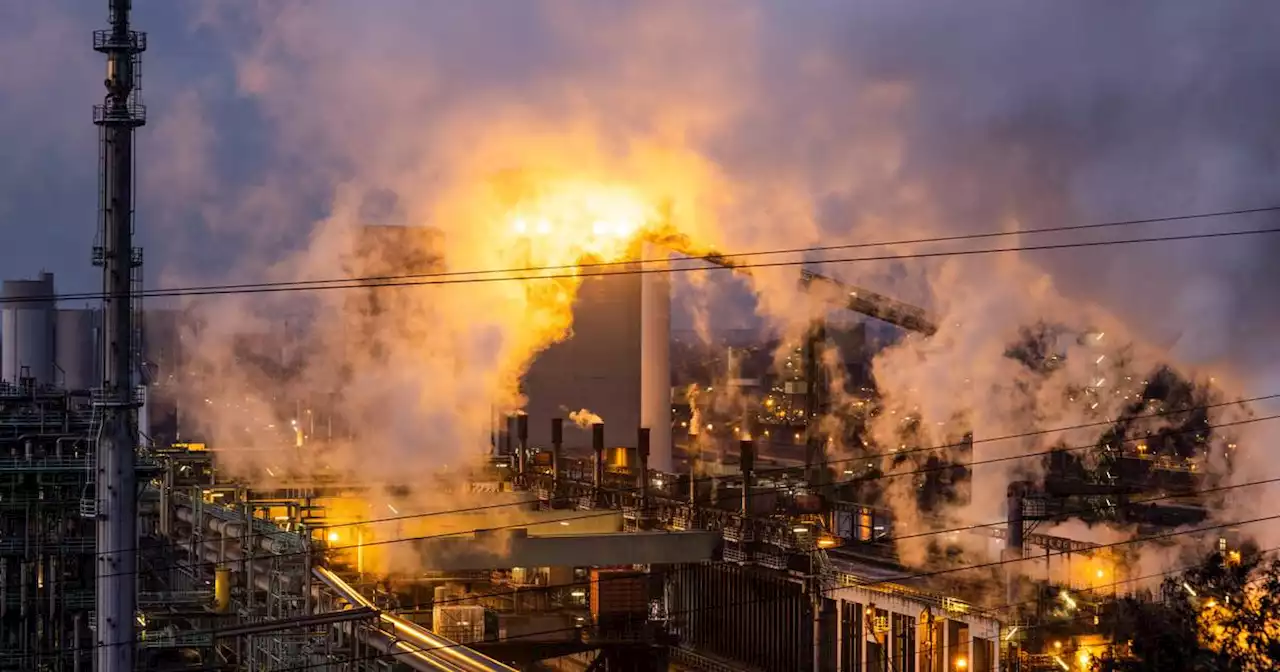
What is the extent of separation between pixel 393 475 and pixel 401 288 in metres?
4.25

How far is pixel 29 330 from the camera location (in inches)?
2101

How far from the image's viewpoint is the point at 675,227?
109 ft

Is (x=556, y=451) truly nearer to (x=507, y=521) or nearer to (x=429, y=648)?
(x=507, y=521)

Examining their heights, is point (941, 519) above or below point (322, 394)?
below

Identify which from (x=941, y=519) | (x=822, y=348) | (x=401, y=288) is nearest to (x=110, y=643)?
(x=401, y=288)

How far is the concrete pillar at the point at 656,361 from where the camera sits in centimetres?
4438

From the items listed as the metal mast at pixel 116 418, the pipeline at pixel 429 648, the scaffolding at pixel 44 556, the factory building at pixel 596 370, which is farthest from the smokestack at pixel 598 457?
the metal mast at pixel 116 418

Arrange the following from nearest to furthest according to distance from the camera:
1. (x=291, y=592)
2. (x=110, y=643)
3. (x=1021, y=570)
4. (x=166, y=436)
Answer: (x=110, y=643)
(x=291, y=592)
(x=1021, y=570)
(x=166, y=436)

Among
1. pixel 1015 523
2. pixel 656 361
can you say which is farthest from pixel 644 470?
pixel 656 361

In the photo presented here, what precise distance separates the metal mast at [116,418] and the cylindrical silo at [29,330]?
39.4 metres

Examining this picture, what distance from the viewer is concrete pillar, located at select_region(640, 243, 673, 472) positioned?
4438 centimetres

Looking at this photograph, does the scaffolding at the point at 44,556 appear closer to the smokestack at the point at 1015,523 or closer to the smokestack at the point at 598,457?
the smokestack at the point at 598,457

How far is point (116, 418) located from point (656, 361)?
3045cm

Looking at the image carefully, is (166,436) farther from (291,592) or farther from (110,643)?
(110,643)
